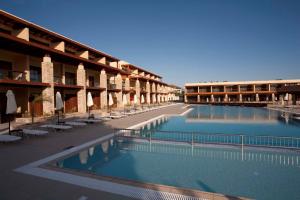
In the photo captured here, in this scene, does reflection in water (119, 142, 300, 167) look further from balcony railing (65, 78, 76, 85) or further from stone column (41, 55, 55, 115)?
balcony railing (65, 78, 76, 85)

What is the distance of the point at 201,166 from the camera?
30.9 feet

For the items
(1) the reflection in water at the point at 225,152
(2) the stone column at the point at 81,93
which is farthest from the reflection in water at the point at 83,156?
(2) the stone column at the point at 81,93

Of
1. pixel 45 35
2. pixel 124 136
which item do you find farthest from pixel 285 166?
pixel 45 35

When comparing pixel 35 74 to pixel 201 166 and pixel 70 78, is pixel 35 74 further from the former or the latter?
pixel 201 166

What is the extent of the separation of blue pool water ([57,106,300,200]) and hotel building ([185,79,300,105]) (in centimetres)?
5060

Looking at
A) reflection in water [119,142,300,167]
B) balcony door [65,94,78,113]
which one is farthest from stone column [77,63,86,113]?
reflection in water [119,142,300,167]

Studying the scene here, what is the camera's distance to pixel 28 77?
2155 cm

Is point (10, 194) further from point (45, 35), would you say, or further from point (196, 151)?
point (45, 35)

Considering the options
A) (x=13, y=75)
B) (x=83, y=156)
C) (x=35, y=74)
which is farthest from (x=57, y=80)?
(x=83, y=156)

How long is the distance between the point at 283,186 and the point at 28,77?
22867 mm

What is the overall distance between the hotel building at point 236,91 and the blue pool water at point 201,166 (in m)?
50.6

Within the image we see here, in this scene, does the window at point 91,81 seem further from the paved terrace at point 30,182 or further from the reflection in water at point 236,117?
the paved terrace at point 30,182

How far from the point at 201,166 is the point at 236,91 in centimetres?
6239

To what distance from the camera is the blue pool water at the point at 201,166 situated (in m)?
7.38
